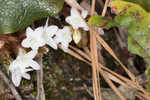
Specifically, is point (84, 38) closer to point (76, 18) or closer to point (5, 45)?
point (76, 18)

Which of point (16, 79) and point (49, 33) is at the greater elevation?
point (49, 33)

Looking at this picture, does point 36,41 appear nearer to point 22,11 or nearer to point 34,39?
point 34,39

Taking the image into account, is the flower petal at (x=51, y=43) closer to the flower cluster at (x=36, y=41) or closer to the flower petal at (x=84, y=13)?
the flower cluster at (x=36, y=41)

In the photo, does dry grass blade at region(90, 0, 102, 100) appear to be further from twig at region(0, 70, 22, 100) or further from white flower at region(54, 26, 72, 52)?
twig at region(0, 70, 22, 100)

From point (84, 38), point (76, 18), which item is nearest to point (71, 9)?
point (76, 18)

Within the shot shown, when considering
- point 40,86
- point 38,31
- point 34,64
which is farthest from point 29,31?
point 40,86

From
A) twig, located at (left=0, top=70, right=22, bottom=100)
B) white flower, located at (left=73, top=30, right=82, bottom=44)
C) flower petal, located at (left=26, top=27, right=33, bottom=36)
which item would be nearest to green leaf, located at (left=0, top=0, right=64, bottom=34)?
flower petal, located at (left=26, top=27, right=33, bottom=36)
